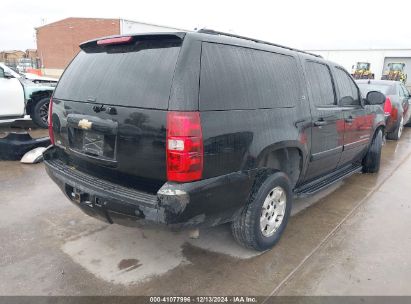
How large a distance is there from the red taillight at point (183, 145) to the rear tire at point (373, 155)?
163 inches

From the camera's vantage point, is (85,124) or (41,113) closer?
(85,124)

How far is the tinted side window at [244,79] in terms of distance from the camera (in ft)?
8.24

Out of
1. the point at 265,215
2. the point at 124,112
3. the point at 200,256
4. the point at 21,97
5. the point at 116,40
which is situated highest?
the point at 116,40

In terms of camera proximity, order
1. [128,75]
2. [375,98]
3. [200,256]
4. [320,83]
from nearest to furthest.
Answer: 1. [128,75]
2. [200,256]
3. [320,83]
4. [375,98]

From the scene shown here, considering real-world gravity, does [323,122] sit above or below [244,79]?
below

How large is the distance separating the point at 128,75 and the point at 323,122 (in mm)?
2175

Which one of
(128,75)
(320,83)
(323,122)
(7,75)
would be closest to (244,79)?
(128,75)

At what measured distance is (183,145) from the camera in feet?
7.65

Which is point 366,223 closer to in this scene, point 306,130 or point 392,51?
point 306,130

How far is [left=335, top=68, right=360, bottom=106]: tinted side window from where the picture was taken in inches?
174

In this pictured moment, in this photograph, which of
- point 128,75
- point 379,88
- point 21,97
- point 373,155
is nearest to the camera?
point 128,75

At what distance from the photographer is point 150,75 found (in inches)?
99.3

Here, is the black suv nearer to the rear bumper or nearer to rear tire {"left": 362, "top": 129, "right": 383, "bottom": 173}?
the rear bumper

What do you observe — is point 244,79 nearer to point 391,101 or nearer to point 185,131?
point 185,131
